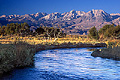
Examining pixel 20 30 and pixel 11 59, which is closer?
pixel 11 59

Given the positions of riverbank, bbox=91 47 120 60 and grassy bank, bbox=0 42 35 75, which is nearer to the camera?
grassy bank, bbox=0 42 35 75

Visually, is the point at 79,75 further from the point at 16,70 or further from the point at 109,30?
the point at 109,30

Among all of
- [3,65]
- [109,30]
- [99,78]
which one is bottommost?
[99,78]

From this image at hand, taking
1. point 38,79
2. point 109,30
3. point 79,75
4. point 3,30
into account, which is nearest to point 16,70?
point 38,79

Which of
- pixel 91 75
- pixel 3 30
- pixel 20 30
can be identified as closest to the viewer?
pixel 91 75

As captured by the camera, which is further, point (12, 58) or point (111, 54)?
point (111, 54)

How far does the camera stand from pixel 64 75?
19734mm

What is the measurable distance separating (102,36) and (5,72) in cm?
6737

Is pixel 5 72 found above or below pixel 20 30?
below

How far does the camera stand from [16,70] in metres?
21.8

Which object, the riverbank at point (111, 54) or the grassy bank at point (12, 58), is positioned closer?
the grassy bank at point (12, 58)

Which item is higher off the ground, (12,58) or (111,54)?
(12,58)

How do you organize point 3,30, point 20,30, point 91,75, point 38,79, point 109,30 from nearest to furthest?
point 38,79
point 91,75
point 109,30
point 20,30
point 3,30

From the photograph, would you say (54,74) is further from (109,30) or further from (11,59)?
(109,30)
